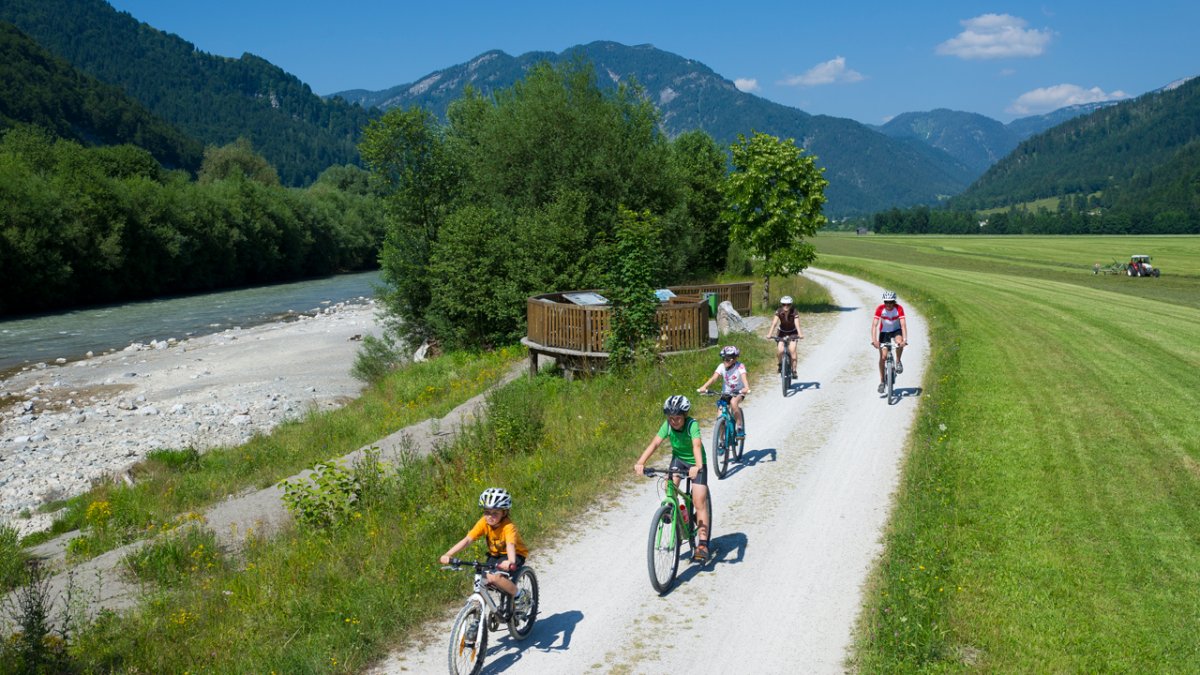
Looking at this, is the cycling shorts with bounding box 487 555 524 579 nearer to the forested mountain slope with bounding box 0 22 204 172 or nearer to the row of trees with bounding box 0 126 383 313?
the row of trees with bounding box 0 126 383 313

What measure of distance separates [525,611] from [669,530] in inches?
71.5

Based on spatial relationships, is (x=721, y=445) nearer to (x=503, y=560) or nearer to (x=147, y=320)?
(x=503, y=560)

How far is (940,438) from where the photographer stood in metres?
13.7

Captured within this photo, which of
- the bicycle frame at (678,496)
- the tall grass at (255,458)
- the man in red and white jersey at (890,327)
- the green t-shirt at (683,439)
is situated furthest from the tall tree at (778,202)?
the bicycle frame at (678,496)

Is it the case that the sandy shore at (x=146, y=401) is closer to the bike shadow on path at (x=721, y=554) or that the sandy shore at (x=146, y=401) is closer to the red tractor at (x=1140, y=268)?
the bike shadow on path at (x=721, y=554)

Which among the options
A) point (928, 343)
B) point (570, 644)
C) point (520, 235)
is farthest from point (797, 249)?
point (570, 644)

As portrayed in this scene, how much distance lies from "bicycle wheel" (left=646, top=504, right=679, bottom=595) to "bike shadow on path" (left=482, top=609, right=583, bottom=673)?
87cm

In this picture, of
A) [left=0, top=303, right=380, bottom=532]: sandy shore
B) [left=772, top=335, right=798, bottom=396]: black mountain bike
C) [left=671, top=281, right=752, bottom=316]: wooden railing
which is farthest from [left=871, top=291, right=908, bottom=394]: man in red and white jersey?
[left=0, top=303, right=380, bottom=532]: sandy shore

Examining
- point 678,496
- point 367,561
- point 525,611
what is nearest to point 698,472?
point 678,496

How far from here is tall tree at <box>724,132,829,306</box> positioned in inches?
1203

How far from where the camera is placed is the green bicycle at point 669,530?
8188 mm

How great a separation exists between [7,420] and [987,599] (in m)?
28.5

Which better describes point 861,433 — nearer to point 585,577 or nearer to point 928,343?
point 585,577

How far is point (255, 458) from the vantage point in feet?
63.3
